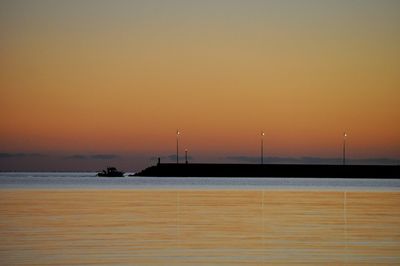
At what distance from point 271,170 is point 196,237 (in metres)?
112

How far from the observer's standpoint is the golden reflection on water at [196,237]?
50.7 ft

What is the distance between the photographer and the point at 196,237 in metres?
19.0

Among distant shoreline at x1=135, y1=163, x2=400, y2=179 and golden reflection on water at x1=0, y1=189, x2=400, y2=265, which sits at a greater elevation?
distant shoreline at x1=135, y1=163, x2=400, y2=179

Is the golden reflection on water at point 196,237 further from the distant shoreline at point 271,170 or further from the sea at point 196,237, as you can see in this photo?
the distant shoreline at point 271,170

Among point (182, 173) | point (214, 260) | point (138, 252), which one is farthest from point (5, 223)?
point (182, 173)

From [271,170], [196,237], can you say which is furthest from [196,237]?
[271,170]

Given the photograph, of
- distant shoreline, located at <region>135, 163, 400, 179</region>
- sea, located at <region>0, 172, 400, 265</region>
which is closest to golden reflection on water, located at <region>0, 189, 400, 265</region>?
sea, located at <region>0, 172, 400, 265</region>

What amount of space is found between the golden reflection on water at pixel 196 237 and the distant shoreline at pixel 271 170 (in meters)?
99.7

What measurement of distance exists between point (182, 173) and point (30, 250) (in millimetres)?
109761

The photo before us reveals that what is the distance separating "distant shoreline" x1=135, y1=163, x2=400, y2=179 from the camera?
12825 centimetres

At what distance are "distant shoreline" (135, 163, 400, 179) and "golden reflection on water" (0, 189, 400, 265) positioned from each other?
99.7 m

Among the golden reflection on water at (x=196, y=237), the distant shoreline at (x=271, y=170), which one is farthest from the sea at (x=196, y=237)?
the distant shoreline at (x=271, y=170)

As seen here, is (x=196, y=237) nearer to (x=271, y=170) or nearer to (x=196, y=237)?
(x=196, y=237)

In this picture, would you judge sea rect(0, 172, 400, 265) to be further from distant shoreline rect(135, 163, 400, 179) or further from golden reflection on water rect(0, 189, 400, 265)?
distant shoreline rect(135, 163, 400, 179)
